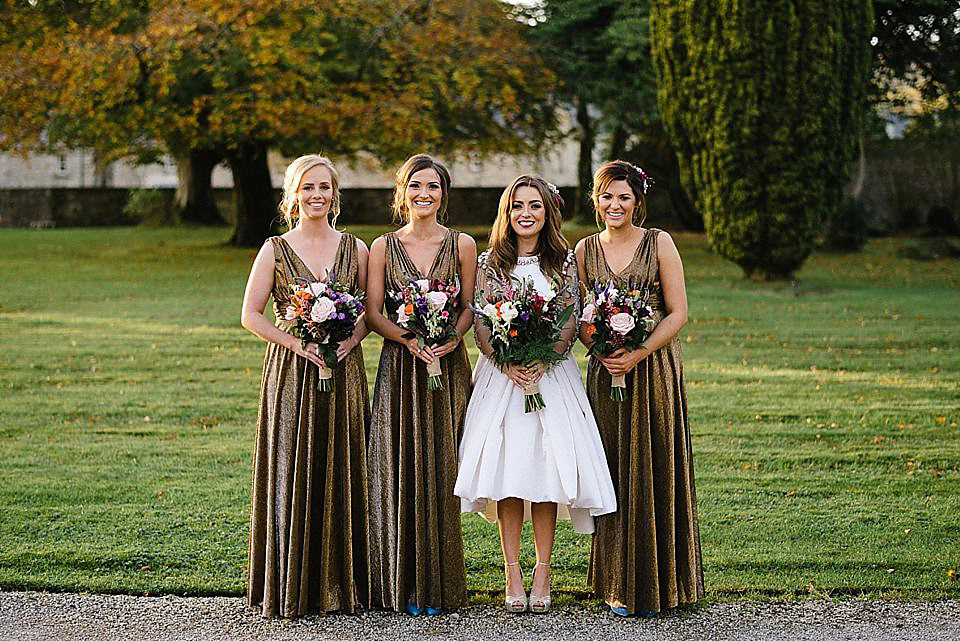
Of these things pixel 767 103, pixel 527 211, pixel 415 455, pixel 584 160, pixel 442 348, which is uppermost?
pixel 767 103

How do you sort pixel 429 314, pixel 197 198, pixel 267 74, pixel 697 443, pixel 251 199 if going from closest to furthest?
pixel 429 314 < pixel 697 443 < pixel 267 74 < pixel 251 199 < pixel 197 198

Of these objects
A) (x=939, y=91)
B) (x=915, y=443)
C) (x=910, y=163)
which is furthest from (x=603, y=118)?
(x=915, y=443)

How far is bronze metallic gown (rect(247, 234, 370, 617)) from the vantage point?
194 inches

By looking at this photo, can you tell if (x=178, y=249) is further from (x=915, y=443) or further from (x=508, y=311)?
(x=508, y=311)

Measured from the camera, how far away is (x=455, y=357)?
5043 mm

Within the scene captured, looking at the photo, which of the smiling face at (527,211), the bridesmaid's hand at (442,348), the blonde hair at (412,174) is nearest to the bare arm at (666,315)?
the smiling face at (527,211)

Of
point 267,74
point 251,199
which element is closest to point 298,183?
point 267,74

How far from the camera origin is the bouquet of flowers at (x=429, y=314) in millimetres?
4781

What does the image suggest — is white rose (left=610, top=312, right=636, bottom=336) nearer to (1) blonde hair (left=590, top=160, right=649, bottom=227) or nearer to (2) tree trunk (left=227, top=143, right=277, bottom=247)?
(1) blonde hair (left=590, top=160, right=649, bottom=227)

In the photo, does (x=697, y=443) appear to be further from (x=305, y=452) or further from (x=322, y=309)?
(x=322, y=309)

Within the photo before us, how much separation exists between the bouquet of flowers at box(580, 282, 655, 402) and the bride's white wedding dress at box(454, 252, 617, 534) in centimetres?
18

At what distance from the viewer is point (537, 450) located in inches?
192

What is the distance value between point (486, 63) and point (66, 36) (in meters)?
7.76

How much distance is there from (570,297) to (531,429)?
1.97 ft
